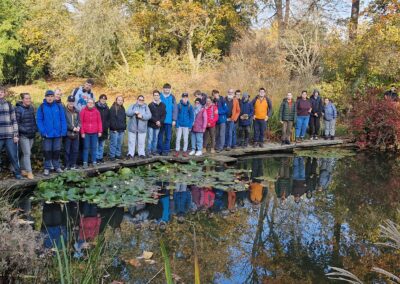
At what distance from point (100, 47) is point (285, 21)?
424 inches

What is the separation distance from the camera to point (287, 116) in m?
12.9

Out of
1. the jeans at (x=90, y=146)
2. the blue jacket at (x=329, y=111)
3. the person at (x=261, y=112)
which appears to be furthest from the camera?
the blue jacket at (x=329, y=111)

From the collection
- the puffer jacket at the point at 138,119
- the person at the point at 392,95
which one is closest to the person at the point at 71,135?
the puffer jacket at the point at 138,119

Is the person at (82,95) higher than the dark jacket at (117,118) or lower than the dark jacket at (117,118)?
higher

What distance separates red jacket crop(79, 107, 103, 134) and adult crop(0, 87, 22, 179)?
1447 millimetres

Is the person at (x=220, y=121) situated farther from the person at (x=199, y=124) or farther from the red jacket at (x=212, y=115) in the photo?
the person at (x=199, y=124)

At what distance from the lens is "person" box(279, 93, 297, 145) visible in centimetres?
1288

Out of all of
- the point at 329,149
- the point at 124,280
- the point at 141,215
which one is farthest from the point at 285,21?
the point at 124,280

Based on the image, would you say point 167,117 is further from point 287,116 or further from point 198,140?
point 287,116

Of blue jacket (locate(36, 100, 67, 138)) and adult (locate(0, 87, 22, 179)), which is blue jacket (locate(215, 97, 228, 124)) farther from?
adult (locate(0, 87, 22, 179))

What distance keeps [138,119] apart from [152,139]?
2.46ft

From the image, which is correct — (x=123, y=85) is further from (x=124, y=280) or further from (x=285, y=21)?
(x=124, y=280)

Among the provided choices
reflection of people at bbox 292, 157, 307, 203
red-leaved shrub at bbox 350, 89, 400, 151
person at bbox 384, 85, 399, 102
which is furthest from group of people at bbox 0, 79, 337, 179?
person at bbox 384, 85, 399, 102

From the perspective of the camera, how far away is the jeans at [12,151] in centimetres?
750
